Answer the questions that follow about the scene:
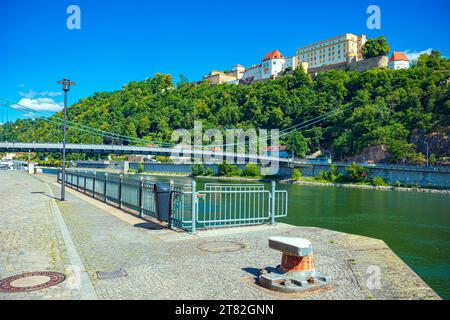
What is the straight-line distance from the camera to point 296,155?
7419 centimetres

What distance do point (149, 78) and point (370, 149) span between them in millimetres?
104786

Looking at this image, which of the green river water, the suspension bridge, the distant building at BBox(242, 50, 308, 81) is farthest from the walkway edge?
the distant building at BBox(242, 50, 308, 81)

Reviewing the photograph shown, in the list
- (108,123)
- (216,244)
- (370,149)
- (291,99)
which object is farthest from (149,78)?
(216,244)

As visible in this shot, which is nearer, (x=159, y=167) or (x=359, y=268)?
(x=359, y=268)

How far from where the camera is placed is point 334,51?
109 metres

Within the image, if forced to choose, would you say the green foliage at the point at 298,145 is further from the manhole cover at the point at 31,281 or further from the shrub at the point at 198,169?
the manhole cover at the point at 31,281

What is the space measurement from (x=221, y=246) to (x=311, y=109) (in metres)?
86.8

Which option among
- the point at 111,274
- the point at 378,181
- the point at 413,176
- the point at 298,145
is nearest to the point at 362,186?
the point at 378,181

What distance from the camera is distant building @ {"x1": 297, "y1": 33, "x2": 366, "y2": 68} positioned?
10462 cm

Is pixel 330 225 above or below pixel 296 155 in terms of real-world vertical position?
below

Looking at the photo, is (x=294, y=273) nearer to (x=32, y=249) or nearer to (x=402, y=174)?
(x=32, y=249)

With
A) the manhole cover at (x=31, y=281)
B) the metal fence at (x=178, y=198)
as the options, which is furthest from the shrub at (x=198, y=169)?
the manhole cover at (x=31, y=281)

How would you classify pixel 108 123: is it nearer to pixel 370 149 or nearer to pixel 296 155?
pixel 296 155
